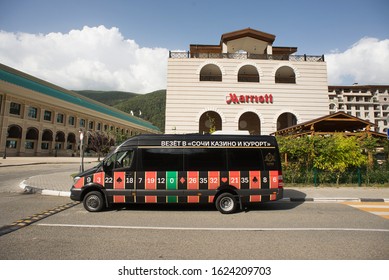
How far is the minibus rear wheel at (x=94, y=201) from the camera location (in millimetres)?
7156

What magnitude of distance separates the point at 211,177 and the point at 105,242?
12.6 feet

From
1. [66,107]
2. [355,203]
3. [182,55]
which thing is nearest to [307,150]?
[355,203]

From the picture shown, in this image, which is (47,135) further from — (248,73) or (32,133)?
(248,73)

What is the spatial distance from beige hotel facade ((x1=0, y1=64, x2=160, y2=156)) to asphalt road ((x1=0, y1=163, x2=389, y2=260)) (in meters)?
26.1

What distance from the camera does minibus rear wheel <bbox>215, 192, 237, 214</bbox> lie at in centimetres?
714

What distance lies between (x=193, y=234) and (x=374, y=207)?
7.75m

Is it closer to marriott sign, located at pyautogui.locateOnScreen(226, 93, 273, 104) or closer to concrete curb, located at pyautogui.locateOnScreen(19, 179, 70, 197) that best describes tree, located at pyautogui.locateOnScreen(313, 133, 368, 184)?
marriott sign, located at pyautogui.locateOnScreen(226, 93, 273, 104)

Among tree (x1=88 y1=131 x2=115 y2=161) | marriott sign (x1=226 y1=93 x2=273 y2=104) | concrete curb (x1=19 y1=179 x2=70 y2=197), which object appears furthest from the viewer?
tree (x1=88 y1=131 x2=115 y2=161)

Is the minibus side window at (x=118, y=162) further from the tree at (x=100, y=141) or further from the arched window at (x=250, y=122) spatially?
the tree at (x=100, y=141)

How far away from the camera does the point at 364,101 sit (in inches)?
3063

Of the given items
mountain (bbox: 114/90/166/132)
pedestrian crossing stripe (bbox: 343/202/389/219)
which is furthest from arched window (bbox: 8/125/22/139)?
mountain (bbox: 114/90/166/132)

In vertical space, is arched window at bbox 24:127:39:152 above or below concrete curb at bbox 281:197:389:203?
above

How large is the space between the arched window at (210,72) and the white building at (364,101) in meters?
72.5

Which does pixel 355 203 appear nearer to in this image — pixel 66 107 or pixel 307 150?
pixel 307 150
